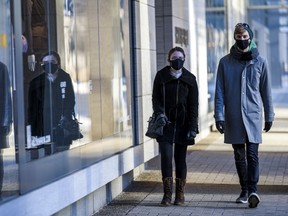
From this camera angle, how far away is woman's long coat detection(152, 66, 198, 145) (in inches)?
349

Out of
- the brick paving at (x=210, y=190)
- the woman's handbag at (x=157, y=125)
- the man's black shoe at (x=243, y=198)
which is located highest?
the woman's handbag at (x=157, y=125)

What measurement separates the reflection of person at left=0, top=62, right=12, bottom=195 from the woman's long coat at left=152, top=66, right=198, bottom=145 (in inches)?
108

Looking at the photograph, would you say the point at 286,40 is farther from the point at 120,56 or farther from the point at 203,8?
the point at 120,56

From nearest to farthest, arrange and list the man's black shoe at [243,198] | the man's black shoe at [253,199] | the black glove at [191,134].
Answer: the man's black shoe at [253,199]
the black glove at [191,134]
the man's black shoe at [243,198]

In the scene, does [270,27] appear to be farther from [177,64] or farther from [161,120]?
[161,120]

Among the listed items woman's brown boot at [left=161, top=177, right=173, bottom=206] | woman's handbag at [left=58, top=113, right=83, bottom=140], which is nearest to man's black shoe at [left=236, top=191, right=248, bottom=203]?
woman's brown boot at [left=161, top=177, right=173, bottom=206]

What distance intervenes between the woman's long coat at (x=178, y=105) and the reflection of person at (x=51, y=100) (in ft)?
4.28

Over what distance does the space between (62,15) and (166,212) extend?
2306mm

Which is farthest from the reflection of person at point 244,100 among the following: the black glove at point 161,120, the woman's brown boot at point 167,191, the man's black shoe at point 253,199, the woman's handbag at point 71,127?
the woman's handbag at point 71,127

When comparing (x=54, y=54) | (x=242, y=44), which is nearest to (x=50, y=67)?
(x=54, y=54)

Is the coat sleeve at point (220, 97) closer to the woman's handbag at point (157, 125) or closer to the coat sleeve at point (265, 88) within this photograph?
the coat sleeve at point (265, 88)

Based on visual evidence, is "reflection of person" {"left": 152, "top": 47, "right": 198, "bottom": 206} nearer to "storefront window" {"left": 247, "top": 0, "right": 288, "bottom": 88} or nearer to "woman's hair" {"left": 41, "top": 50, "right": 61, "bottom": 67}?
"woman's hair" {"left": 41, "top": 50, "right": 61, "bottom": 67}

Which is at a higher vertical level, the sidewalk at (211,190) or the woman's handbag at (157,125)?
the woman's handbag at (157,125)

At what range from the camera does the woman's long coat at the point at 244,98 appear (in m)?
8.88
